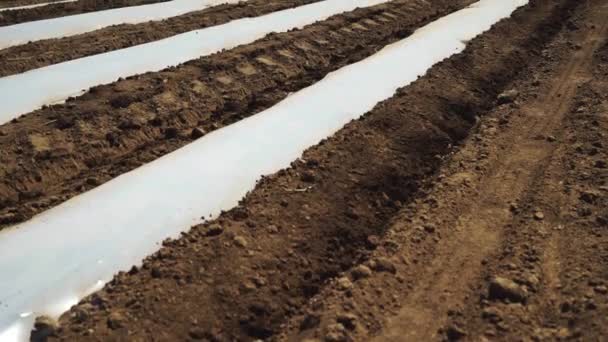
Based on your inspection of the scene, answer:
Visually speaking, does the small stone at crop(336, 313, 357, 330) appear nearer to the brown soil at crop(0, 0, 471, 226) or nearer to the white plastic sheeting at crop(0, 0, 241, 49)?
the brown soil at crop(0, 0, 471, 226)

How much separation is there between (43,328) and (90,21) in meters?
10.8

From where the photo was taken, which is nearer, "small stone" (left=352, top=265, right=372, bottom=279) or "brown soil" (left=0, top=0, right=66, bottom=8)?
"small stone" (left=352, top=265, right=372, bottom=279)

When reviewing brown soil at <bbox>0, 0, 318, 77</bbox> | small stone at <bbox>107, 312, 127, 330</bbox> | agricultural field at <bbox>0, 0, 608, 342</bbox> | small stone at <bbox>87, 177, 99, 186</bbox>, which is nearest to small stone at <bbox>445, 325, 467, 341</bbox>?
agricultural field at <bbox>0, 0, 608, 342</bbox>

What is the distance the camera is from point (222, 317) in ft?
14.9

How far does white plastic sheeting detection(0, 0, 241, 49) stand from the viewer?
490 inches

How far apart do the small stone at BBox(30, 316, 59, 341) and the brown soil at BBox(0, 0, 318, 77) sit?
23.3ft

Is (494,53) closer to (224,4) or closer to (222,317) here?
(224,4)

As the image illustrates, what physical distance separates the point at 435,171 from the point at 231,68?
4.56m

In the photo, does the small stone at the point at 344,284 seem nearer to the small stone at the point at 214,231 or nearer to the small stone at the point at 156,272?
the small stone at the point at 214,231

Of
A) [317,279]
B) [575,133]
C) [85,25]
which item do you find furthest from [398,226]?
[85,25]

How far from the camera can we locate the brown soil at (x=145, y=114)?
22.4 feet

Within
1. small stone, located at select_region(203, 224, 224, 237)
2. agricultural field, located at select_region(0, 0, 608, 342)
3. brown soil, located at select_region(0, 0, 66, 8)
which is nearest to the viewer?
agricultural field, located at select_region(0, 0, 608, 342)

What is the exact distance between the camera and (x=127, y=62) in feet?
34.0

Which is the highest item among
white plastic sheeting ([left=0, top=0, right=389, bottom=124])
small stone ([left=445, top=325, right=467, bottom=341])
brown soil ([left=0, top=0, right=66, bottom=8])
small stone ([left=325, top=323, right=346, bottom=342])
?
brown soil ([left=0, top=0, right=66, bottom=8])
